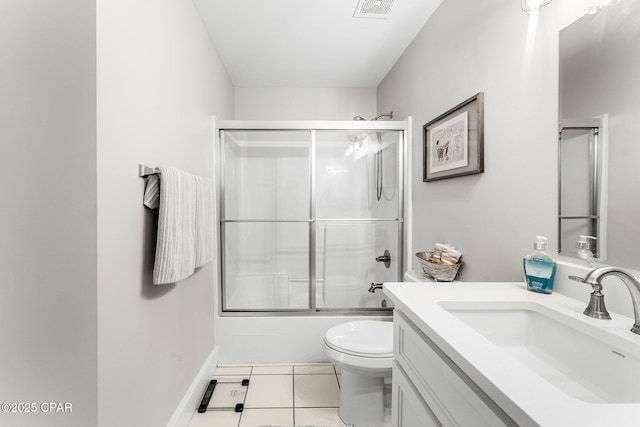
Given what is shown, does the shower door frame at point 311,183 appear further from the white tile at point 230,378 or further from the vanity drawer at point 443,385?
the vanity drawer at point 443,385

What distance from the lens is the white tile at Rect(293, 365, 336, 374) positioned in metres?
2.20

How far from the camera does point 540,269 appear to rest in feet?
3.33

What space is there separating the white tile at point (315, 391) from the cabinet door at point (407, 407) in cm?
92

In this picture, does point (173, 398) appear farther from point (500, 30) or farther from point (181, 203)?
point (500, 30)

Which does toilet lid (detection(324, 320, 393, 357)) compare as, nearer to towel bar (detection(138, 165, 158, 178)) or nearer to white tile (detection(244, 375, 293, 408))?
white tile (detection(244, 375, 293, 408))

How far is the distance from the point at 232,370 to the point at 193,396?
0.53 metres

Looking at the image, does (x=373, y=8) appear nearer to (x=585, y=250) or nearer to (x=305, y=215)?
(x=305, y=215)

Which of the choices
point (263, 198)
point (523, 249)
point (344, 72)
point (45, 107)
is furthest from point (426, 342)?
point (344, 72)

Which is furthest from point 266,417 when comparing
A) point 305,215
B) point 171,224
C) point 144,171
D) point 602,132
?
point 602,132

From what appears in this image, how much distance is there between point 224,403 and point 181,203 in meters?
1.32

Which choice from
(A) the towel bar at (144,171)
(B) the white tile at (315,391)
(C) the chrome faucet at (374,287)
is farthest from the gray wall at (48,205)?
(C) the chrome faucet at (374,287)

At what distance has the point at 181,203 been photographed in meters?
1.33

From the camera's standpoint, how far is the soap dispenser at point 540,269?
1.00 m

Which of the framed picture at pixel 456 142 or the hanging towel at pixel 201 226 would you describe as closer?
the framed picture at pixel 456 142
